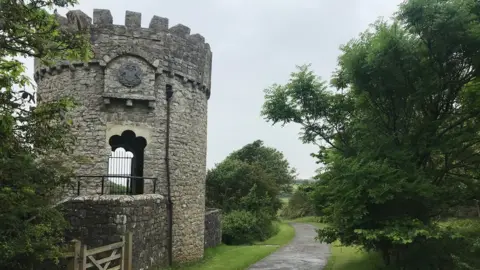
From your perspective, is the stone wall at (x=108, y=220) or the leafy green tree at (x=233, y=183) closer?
the stone wall at (x=108, y=220)

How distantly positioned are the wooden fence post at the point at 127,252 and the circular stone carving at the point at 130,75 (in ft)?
17.2

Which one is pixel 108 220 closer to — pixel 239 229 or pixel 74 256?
pixel 74 256

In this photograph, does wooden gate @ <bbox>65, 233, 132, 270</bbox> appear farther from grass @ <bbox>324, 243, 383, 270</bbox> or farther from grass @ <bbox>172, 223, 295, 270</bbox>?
grass @ <bbox>324, 243, 383, 270</bbox>

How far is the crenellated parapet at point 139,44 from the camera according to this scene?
13.5 m

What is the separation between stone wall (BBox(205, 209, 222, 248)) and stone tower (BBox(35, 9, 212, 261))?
369 centimetres

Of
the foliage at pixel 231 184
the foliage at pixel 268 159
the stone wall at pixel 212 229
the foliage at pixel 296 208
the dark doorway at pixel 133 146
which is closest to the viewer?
the dark doorway at pixel 133 146

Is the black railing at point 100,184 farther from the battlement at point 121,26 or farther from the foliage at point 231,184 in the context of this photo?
the foliage at point 231,184

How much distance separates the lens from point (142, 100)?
13594 millimetres

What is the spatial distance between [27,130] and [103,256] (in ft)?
14.6

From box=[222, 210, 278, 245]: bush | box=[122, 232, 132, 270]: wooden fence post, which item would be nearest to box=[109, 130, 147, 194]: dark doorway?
box=[122, 232, 132, 270]: wooden fence post

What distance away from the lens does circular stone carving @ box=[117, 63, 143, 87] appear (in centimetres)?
1351

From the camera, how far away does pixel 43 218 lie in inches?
313

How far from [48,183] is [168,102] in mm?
6757

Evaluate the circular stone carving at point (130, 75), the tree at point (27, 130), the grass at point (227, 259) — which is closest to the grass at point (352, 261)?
the grass at point (227, 259)
